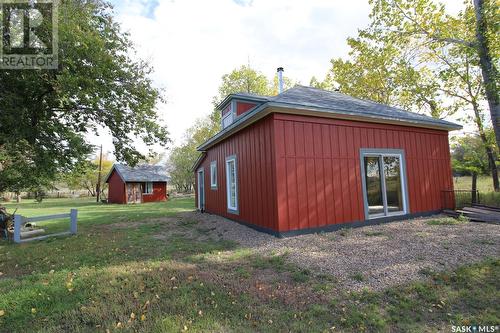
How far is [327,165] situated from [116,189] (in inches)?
1007

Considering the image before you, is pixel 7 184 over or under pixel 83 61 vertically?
under

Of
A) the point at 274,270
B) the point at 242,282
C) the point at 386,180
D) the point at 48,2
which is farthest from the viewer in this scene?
the point at 386,180

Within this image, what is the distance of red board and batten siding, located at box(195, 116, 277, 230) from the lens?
6594 millimetres

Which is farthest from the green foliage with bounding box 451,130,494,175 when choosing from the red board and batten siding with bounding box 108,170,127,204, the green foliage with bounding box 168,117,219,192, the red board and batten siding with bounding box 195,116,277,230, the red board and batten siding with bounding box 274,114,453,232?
the red board and batten siding with bounding box 108,170,127,204

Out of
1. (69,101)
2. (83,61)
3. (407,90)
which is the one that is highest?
(407,90)

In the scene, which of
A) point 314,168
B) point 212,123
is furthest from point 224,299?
point 212,123

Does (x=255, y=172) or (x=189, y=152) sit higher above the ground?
(x=189, y=152)

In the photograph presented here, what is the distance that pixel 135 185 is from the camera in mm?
26078

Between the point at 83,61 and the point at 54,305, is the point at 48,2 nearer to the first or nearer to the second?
the point at 83,61

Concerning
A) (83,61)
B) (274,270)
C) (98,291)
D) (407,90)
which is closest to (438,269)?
(274,270)

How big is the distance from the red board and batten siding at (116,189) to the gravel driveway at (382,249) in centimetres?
2156

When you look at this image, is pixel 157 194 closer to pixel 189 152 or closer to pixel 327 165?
pixel 189 152

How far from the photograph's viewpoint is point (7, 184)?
8781mm

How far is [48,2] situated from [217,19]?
204 inches
